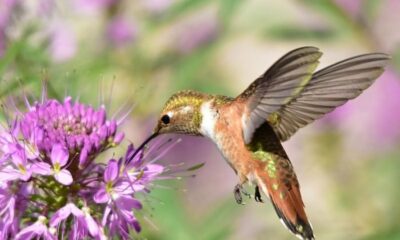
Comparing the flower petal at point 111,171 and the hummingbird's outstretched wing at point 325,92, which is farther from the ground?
the hummingbird's outstretched wing at point 325,92

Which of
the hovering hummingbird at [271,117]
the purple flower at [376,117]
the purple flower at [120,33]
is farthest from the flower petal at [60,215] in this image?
the purple flower at [376,117]

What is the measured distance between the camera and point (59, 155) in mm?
1791

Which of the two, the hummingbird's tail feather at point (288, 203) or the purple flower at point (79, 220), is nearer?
the purple flower at point (79, 220)

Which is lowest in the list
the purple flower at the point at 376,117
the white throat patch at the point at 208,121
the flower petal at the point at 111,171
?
the flower petal at the point at 111,171

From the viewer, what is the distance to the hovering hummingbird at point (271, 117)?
6.22ft

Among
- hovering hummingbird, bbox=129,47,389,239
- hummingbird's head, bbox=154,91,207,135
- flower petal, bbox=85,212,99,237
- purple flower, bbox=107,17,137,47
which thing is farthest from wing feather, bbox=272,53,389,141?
purple flower, bbox=107,17,137,47

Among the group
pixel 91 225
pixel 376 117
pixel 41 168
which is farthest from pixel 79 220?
pixel 376 117

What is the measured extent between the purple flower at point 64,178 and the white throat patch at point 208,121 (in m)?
0.19

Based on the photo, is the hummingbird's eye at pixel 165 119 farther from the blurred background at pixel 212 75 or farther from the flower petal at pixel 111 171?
the blurred background at pixel 212 75

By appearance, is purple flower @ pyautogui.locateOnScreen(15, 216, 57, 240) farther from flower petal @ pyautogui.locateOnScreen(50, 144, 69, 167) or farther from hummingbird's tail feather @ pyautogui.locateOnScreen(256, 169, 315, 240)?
hummingbird's tail feather @ pyautogui.locateOnScreen(256, 169, 315, 240)

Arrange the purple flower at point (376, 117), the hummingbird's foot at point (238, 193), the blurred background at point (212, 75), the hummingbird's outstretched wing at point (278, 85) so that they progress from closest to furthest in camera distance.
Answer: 1. the hummingbird's outstretched wing at point (278, 85)
2. the hummingbird's foot at point (238, 193)
3. the blurred background at point (212, 75)
4. the purple flower at point (376, 117)

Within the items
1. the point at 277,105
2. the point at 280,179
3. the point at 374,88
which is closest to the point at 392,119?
the point at 374,88

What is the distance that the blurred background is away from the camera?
2.66 metres

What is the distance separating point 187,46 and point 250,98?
1609 mm
